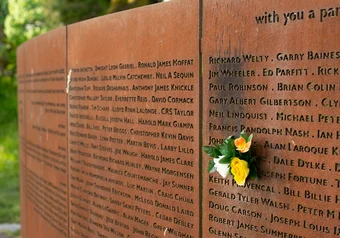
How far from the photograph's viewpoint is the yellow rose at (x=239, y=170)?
2.70 meters

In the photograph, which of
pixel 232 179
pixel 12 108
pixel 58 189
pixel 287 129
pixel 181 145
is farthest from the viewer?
pixel 12 108

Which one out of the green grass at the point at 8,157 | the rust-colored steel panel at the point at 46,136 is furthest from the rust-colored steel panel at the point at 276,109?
the green grass at the point at 8,157

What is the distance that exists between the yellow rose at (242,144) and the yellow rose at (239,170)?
5 cm

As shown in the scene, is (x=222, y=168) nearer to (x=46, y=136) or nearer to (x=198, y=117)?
(x=198, y=117)

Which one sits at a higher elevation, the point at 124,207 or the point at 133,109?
the point at 133,109

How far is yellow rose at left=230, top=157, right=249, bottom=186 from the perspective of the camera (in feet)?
8.85

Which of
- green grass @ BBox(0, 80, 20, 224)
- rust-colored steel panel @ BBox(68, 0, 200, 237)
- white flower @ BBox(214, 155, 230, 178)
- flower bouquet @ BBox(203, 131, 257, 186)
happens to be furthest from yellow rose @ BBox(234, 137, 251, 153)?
green grass @ BBox(0, 80, 20, 224)

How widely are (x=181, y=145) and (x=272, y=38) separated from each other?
84 centimetres

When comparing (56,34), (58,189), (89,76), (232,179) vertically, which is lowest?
(58,189)

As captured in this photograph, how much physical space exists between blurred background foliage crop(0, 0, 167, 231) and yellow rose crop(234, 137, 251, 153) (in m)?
6.98

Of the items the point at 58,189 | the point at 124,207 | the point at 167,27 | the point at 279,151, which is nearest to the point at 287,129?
the point at 279,151

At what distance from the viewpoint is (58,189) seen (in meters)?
4.93

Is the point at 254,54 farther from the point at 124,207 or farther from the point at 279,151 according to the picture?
the point at 124,207

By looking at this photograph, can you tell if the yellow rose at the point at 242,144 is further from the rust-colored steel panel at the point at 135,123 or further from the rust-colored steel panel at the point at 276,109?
the rust-colored steel panel at the point at 135,123
